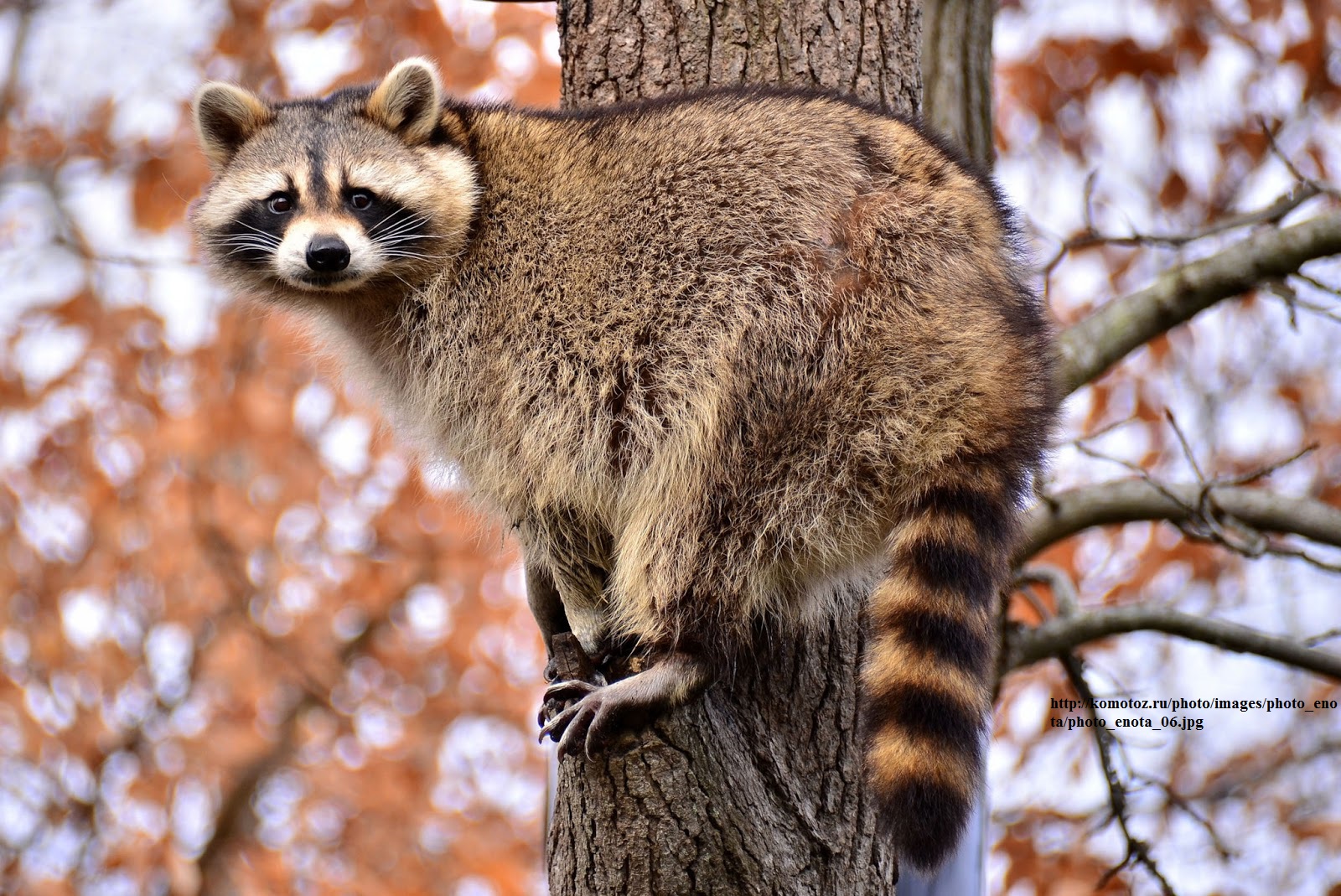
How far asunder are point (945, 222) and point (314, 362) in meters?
1.92

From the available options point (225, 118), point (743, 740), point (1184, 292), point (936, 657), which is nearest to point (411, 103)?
point (225, 118)

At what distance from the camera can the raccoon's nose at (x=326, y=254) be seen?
116 inches

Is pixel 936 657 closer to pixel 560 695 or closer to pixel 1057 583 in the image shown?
pixel 560 695

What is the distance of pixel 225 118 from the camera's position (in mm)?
3326

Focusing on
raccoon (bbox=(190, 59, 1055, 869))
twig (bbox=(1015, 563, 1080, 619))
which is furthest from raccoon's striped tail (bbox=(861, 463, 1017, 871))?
twig (bbox=(1015, 563, 1080, 619))

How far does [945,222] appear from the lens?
272 centimetres

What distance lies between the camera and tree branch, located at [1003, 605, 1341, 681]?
131 inches

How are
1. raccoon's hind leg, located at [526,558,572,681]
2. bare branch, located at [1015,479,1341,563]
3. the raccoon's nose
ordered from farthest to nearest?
bare branch, located at [1015,479,1341,563] < raccoon's hind leg, located at [526,558,572,681] < the raccoon's nose

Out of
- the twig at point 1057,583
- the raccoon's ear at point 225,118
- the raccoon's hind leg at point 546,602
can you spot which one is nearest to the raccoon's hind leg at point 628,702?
the raccoon's hind leg at point 546,602

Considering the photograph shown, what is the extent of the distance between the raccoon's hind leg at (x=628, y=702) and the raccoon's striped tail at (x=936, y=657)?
42 cm

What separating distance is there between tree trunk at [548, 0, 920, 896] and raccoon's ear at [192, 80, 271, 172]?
2.64ft

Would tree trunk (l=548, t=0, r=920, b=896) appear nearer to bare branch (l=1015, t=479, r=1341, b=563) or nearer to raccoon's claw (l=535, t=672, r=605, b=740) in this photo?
raccoon's claw (l=535, t=672, r=605, b=740)

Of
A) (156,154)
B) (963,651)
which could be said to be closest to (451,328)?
(963,651)

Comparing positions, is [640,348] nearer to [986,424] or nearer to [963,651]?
[986,424]
